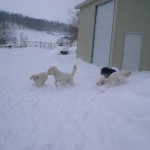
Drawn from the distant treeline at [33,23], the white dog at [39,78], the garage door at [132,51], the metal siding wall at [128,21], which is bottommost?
the white dog at [39,78]

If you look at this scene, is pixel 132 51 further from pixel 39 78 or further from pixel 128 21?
pixel 39 78

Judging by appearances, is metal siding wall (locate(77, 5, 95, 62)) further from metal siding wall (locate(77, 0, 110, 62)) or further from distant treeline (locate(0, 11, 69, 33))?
distant treeline (locate(0, 11, 69, 33))

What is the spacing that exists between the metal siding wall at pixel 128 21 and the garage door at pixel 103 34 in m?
0.73

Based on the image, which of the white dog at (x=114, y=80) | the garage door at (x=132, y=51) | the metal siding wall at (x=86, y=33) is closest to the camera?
the white dog at (x=114, y=80)

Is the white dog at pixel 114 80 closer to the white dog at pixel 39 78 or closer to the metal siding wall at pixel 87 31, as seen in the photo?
the white dog at pixel 39 78

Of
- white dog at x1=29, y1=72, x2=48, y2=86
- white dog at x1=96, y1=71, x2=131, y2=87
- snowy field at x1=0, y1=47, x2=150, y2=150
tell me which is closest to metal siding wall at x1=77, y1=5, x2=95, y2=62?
white dog at x1=96, y1=71, x2=131, y2=87

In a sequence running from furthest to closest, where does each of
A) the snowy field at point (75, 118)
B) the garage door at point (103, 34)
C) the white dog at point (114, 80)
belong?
the garage door at point (103, 34)
the white dog at point (114, 80)
the snowy field at point (75, 118)

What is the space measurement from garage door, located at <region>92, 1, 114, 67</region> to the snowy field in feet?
19.1

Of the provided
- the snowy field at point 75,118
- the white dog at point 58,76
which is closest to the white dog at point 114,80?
the snowy field at point 75,118

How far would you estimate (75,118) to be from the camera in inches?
247

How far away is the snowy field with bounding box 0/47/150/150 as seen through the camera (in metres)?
4.91

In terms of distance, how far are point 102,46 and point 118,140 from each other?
1096 centimetres

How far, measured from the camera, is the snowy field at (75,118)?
4906 millimetres

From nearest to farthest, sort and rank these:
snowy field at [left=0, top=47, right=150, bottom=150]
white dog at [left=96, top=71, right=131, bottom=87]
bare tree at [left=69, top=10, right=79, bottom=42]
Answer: snowy field at [left=0, top=47, right=150, bottom=150]
white dog at [left=96, top=71, right=131, bottom=87]
bare tree at [left=69, top=10, right=79, bottom=42]
